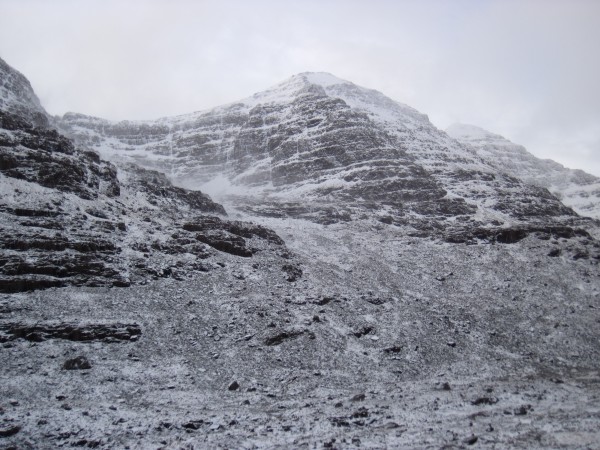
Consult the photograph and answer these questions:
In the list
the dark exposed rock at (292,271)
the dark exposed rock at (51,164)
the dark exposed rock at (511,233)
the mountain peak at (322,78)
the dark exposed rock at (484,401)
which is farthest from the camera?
the mountain peak at (322,78)

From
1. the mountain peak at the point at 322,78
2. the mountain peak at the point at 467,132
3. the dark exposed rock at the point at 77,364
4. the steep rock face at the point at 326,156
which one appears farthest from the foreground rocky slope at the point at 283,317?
the mountain peak at the point at 467,132

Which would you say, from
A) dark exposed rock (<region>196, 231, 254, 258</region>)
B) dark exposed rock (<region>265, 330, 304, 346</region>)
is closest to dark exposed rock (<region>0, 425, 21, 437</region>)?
dark exposed rock (<region>265, 330, 304, 346</region>)

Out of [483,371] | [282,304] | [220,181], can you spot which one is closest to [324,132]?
[220,181]

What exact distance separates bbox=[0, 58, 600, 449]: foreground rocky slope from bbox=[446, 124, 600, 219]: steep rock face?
155ft

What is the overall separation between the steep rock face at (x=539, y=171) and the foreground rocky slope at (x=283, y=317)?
155ft

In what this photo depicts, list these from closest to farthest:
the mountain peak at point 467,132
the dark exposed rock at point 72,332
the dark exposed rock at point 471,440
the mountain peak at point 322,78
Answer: the dark exposed rock at point 471,440, the dark exposed rock at point 72,332, the mountain peak at point 322,78, the mountain peak at point 467,132

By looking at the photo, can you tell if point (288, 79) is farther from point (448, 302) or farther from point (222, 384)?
point (222, 384)

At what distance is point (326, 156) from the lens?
78.8 meters

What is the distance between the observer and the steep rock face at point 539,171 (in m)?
103

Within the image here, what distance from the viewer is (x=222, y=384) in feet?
75.7

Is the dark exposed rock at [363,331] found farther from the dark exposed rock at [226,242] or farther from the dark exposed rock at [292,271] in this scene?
the dark exposed rock at [226,242]

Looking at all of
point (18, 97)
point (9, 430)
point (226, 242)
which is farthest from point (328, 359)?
point (18, 97)

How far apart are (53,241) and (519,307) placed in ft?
125

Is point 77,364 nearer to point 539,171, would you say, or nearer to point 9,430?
point 9,430
